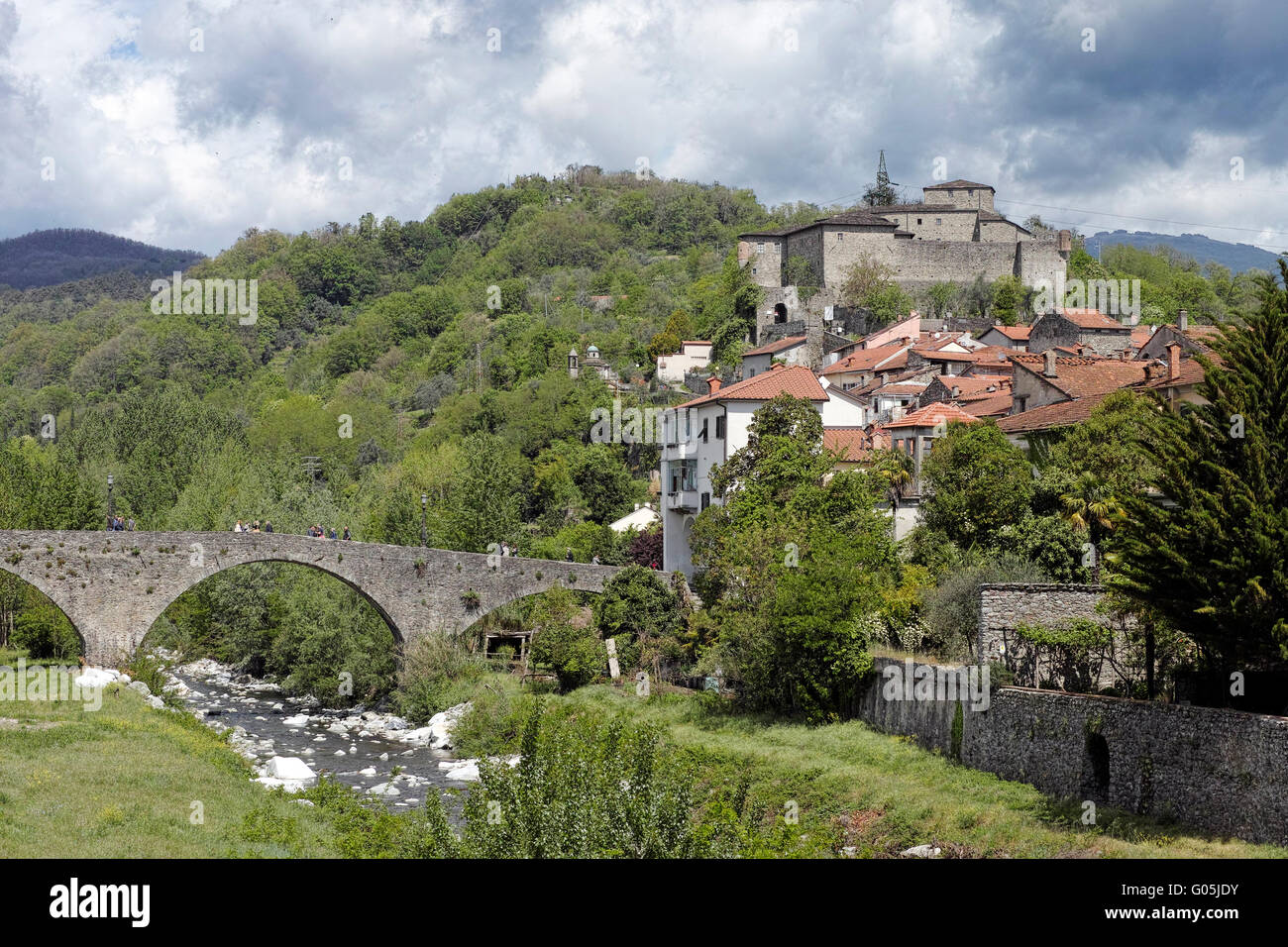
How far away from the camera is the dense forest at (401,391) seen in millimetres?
47938

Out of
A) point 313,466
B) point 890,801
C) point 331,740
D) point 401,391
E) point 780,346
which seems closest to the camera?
point 890,801

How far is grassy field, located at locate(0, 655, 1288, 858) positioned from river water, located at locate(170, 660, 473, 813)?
286 cm

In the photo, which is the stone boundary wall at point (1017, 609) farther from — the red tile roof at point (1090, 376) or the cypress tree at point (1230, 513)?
the red tile roof at point (1090, 376)

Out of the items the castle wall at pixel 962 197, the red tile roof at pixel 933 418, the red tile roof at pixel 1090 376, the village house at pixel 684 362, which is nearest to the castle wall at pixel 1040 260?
the castle wall at pixel 962 197

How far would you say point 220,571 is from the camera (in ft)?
146

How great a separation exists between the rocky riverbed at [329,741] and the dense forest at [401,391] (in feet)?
8.36

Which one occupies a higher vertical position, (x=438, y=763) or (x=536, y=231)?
(x=536, y=231)

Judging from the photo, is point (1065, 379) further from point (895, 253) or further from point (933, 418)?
point (895, 253)

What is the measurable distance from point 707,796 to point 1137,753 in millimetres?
9228

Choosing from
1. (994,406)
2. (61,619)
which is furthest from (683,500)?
(61,619)
